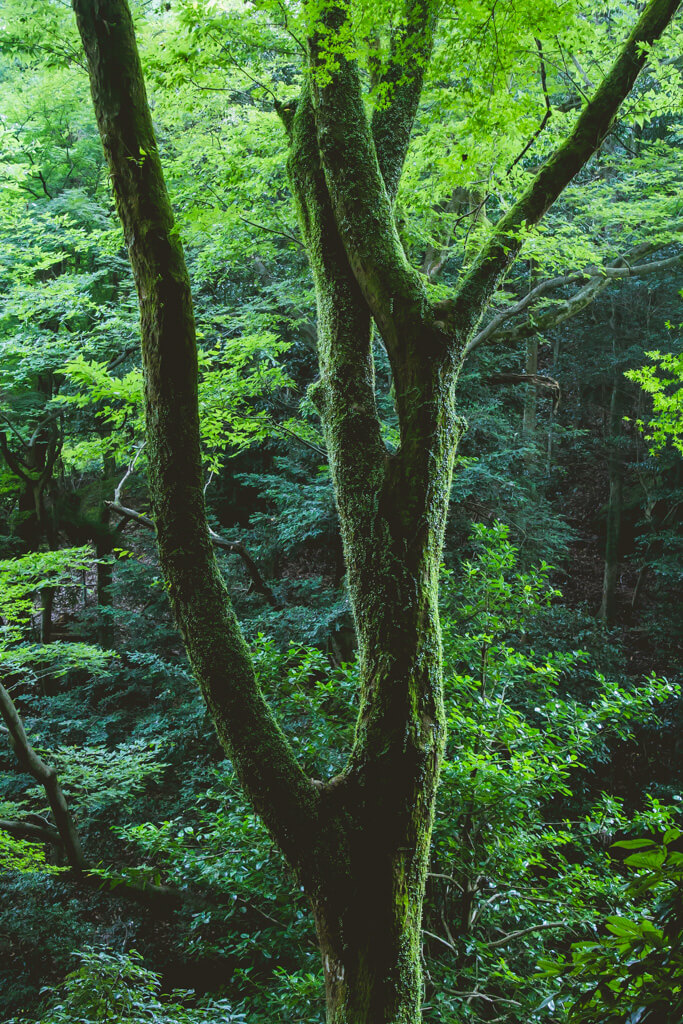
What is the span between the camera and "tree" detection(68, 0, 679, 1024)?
1816mm

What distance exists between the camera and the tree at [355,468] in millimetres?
1816

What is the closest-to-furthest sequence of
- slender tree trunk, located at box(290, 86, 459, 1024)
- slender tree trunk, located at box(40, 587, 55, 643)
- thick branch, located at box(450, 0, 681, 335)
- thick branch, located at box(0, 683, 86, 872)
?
slender tree trunk, located at box(290, 86, 459, 1024) → thick branch, located at box(450, 0, 681, 335) → thick branch, located at box(0, 683, 86, 872) → slender tree trunk, located at box(40, 587, 55, 643)

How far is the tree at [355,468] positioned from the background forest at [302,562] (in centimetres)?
52

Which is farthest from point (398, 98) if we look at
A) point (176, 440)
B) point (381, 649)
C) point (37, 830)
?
point (37, 830)

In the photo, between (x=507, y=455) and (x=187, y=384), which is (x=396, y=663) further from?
(x=507, y=455)

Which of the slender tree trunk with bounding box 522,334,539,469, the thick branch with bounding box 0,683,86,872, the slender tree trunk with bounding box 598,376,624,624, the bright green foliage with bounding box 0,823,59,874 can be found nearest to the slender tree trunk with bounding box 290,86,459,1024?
the bright green foliage with bounding box 0,823,59,874

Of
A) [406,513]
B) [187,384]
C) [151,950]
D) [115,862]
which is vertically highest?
[187,384]

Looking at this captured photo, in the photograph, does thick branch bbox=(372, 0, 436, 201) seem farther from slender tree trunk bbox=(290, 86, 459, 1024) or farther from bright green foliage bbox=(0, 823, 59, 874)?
bright green foliage bbox=(0, 823, 59, 874)

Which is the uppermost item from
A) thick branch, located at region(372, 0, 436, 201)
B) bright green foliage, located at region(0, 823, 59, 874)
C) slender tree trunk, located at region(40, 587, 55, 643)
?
thick branch, located at region(372, 0, 436, 201)

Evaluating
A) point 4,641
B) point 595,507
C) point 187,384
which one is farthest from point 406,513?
point 595,507

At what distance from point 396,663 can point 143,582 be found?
22.5 ft

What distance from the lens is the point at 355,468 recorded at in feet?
7.45

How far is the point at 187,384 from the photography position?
6.66ft

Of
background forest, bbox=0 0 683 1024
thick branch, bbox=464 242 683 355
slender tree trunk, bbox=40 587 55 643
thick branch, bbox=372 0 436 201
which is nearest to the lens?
thick branch, bbox=372 0 436 201
